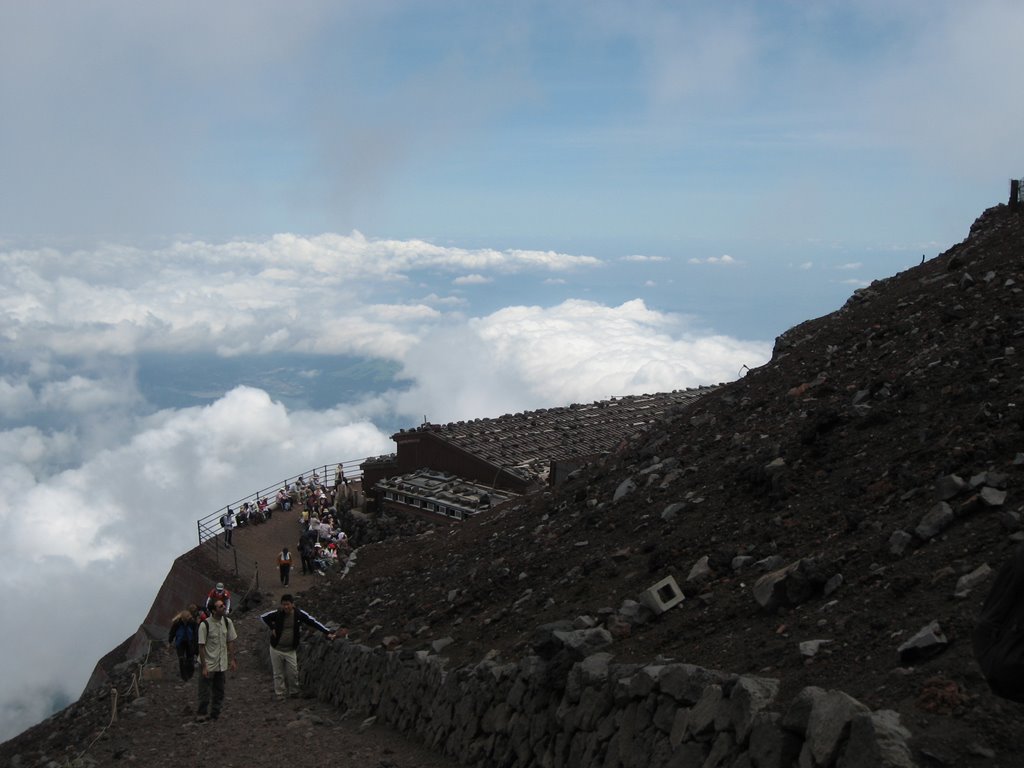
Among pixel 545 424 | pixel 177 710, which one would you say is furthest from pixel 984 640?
pixel 545 424

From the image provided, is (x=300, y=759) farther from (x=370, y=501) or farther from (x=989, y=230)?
(x=370, y=501)

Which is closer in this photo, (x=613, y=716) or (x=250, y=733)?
(x=613, y=716)

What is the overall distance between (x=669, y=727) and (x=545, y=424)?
29521mm

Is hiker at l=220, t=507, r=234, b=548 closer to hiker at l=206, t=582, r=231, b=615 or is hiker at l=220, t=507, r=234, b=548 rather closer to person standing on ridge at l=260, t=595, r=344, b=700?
hiker at l=206, t=582, r=231, b=615

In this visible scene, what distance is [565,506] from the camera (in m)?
16.9

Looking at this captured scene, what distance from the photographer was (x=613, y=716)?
786cm

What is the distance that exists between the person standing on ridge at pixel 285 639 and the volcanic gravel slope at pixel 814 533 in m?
0.56

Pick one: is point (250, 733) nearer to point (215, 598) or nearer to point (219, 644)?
point (219, 644)

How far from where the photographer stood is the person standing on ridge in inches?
534

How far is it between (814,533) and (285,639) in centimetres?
764

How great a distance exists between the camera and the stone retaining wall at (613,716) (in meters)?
5.56

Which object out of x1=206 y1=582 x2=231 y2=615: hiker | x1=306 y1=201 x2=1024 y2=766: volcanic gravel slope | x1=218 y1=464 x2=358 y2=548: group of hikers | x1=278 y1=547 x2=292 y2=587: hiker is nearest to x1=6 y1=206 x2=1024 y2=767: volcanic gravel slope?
x1=306 y1=201 x2=1024 y2=766: volcanic gravel slope

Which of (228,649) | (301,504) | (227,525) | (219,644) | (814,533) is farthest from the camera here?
(301,504)

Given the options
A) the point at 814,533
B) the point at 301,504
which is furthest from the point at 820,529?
the point at 301,504
